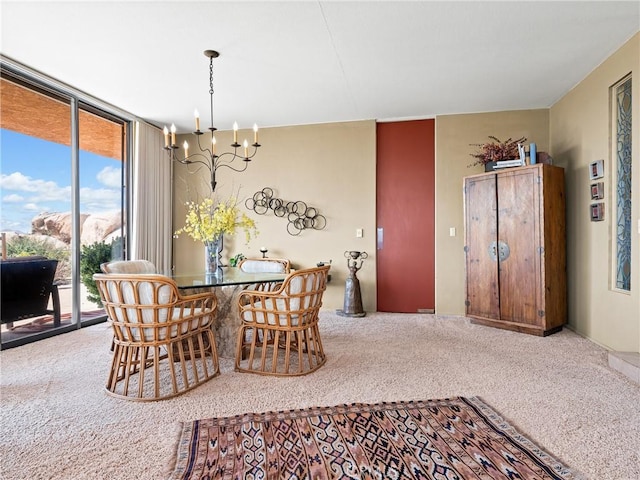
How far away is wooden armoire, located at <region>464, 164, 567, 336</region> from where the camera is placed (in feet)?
12.5

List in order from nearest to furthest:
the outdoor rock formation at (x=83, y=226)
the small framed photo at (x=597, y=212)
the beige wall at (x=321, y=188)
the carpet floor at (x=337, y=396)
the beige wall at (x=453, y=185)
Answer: the carpet floor at (x=337, y=396) < the small framed photo at (x=597, y=212) < the outdoor rock formation at (x=83, y=226) < the beige wall at (x=453, y=185) < the beige wall at (x=321, y=188)

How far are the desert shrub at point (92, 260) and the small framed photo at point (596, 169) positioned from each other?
17.5 feet

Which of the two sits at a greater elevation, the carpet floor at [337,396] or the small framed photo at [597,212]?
the small framed photo at [597,212]

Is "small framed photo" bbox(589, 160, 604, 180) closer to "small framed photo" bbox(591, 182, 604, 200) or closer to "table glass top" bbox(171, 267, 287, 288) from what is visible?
"small framed photo" bbox(591, 182, 604, 200)

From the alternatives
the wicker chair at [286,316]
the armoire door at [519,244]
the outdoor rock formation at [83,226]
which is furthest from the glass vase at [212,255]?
the armoire door at [519,244]

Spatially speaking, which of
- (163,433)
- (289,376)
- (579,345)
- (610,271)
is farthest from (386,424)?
(610,271)

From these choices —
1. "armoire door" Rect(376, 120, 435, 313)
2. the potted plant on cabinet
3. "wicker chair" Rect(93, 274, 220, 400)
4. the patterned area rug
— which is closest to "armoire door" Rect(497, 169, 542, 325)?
the potted plant on cabinet

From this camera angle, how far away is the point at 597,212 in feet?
11.5

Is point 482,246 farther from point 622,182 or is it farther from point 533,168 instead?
point 622,182

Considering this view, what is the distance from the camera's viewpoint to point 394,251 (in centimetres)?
502

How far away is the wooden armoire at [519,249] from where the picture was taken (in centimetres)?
381

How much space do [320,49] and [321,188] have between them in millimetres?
2210

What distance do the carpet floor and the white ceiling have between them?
2.58m

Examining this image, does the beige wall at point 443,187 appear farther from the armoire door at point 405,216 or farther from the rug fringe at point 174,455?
the rug fringe at point 174,455
